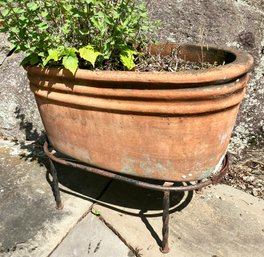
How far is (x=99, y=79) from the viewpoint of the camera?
1.66m

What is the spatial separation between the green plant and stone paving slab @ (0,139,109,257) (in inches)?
37.6

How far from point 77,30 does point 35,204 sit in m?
1.19

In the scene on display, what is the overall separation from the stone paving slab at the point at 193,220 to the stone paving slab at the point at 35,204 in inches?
7.1

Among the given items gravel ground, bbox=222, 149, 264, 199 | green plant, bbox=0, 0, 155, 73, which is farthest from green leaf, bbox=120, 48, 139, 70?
gravel ground, bbox=222, 149, 264, 199

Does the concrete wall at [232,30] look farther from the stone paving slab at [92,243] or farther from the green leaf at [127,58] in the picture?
the stone paving slab at [92,243]

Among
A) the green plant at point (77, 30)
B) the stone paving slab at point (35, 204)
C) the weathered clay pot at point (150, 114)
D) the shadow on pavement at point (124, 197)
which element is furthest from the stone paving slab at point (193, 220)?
the green plant at point (77, 30)

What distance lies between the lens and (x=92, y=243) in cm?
201

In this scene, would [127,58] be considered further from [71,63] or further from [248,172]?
[248,172]

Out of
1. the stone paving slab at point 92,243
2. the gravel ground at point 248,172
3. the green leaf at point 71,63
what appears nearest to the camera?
the green leaf at point 71,63

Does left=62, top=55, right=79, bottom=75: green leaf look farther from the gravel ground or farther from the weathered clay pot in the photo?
the gravel ground

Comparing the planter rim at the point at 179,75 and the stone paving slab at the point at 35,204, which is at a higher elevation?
the planter rim at the point at 179,75

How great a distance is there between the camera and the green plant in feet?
5.73

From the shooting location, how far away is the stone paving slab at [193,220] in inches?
78.0

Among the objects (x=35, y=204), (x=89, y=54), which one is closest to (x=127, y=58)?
(x=89, y=54)
